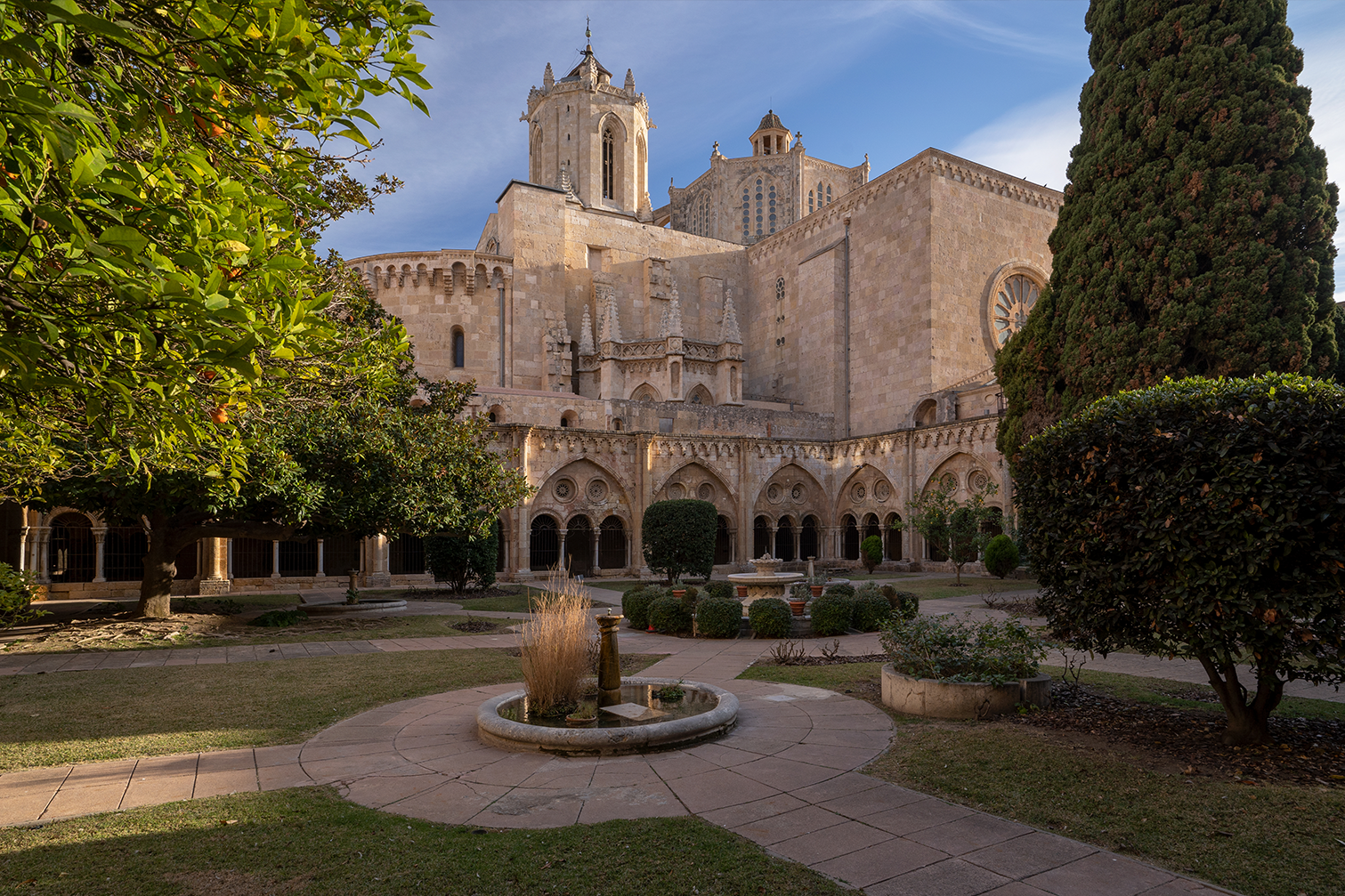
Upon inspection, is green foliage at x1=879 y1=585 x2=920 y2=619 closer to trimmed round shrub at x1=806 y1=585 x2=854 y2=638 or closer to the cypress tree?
trimmed round shrub at x1=806 y1=585 x2=854 y2=638

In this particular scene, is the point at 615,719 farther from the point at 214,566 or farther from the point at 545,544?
the point at 545,544

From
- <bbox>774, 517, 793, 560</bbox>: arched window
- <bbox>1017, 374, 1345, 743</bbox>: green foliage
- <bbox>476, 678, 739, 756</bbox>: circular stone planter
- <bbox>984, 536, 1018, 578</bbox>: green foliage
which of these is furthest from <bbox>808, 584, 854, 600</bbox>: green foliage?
<bbox>774, 517, 793, 560</bbox>: arched window

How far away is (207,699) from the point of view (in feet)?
24.4

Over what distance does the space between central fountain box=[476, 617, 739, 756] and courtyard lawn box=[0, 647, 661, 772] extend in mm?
1619

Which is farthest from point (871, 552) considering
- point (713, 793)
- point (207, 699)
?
point (713, 793)

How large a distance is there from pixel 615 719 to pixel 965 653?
342 cm

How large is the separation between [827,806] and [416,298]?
33.8m

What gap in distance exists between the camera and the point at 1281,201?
13.2 metres

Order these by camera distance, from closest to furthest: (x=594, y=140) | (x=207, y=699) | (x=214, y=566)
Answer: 1. (x=207, y=699)
2. (x=214, y=566)
3. (x=594, y=140)

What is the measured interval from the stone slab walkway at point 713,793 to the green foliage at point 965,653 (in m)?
0.77

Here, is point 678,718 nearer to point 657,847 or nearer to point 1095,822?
point 657,847

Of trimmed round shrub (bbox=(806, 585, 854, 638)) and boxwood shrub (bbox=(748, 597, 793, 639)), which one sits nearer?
boxwood shrub (bbox=(748, 597, 793, 639))

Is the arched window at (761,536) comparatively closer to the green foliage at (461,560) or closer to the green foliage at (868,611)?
the green foliage at (461,560)

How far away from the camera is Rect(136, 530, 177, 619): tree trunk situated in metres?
13.2
